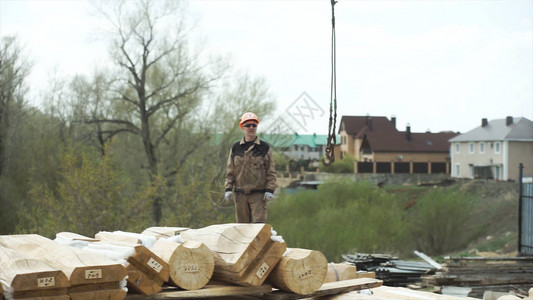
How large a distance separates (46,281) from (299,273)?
1.94 m

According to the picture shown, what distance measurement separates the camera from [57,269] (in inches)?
157

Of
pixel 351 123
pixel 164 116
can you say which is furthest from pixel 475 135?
pixel 164 116

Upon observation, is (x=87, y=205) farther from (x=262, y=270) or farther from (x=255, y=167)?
(x=262, y=270)

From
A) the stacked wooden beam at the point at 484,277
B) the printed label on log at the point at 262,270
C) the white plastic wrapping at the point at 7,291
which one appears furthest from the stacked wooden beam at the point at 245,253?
the stacked wooden beam at the point at 484,277

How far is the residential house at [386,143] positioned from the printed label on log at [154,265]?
5425 cm

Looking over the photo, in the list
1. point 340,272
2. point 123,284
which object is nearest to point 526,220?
point 340,272

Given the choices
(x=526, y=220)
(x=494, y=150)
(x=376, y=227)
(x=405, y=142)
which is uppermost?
(x=405, y=142)

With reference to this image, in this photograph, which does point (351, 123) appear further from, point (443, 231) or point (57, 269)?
point (57, 269)

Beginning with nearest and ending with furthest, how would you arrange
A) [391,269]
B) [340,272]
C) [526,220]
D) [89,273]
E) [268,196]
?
1. [89,273]
2. [340,272]
3. [268,196]
4. [391,269]
5. [526,220]

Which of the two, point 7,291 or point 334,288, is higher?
point 7,291

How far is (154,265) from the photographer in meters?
4.50

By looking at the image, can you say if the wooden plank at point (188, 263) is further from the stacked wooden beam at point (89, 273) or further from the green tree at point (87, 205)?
the green tree at point (87, 205)

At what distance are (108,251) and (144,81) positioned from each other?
25.8 m

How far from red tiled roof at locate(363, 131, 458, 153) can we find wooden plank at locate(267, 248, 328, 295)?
183ft
